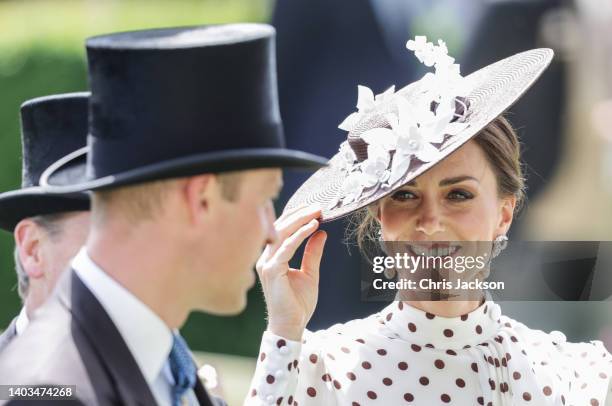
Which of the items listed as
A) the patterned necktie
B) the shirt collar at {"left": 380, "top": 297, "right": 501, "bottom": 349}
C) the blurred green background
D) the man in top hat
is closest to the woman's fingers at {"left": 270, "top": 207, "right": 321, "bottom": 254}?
the shirt collar at {"left": 380, "top": 297, "right": 501, "bottom": 349}

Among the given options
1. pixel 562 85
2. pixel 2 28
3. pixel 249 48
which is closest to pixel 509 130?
pixel 249 48

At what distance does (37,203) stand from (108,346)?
895 mm

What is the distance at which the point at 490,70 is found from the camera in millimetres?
2592

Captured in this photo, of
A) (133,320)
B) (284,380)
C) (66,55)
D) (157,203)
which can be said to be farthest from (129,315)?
(66,55)

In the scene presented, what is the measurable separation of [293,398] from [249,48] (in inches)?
39.8

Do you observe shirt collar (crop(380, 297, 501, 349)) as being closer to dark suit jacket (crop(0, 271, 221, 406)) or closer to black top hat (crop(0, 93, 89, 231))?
black top hat (crop(0, 93, 89, 231))

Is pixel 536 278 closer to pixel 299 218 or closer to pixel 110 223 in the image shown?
pixel 299 218

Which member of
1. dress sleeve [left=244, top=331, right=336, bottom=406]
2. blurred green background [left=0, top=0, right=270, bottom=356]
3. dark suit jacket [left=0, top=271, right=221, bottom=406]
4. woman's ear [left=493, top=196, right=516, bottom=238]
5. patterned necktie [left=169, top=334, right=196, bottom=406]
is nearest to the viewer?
dark suit jacket [left=0, top=271, right=221, bottom=406]

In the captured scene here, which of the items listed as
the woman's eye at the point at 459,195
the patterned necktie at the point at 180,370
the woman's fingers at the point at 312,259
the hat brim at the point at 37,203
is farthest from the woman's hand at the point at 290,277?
the patterned necktie at the point at 180,370

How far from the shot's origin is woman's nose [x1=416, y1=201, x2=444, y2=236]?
7.77 ft

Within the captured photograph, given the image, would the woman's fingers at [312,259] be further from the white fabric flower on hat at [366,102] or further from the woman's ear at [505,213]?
the woman's ear at [505,213]

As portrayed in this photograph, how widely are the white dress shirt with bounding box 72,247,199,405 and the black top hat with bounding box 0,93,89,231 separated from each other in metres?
0.76

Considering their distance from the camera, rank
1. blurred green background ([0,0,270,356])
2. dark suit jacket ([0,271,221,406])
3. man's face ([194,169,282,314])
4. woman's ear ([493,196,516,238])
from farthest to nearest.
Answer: blurred green background ([0,0,270,356])
woman's ear ([493,196,516,238])
man's face ([194,169,282,314])
dark suit jacket ([0,271,221,406])

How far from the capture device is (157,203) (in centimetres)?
154
